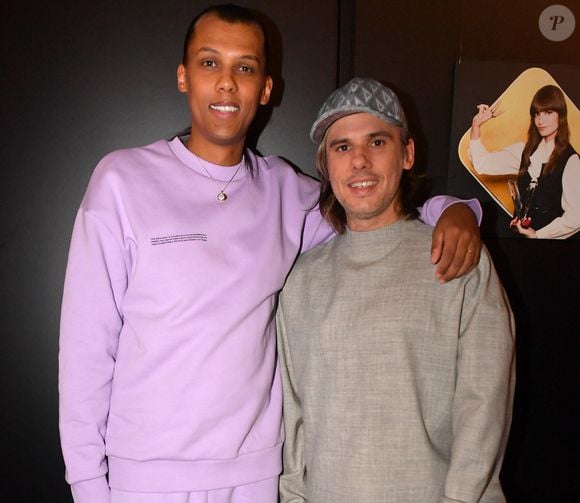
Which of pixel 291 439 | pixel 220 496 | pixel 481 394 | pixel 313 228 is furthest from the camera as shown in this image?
pixel 313 228

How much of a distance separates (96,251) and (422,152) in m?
0.99

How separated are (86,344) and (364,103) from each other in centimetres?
83

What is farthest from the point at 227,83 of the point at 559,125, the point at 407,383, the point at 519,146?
the point at 559,125

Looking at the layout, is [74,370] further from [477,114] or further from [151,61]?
[477,114]

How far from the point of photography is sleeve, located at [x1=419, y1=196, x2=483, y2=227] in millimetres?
1509

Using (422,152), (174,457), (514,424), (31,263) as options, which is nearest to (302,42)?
(422,152)

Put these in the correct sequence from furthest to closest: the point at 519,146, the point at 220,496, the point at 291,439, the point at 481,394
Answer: the point at 519,146 < the point at 291,439 < the point at 220,496 < the point at 481,394

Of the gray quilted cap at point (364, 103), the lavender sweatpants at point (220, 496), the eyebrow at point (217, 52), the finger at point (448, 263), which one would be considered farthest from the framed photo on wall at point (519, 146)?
the lavender sweatpants at point (220, 496)

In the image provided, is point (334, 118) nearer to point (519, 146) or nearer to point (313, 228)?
point (313, 228)

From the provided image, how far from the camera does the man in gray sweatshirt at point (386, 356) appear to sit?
4.26ft

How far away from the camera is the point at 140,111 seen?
1718mm

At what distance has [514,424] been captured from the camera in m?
1.88

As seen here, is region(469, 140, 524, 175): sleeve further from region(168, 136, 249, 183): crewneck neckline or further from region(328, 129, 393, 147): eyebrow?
region(168, 136, 249, 183): crewneck neckline

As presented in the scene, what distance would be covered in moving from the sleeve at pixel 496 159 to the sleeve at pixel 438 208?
0.33 meters
